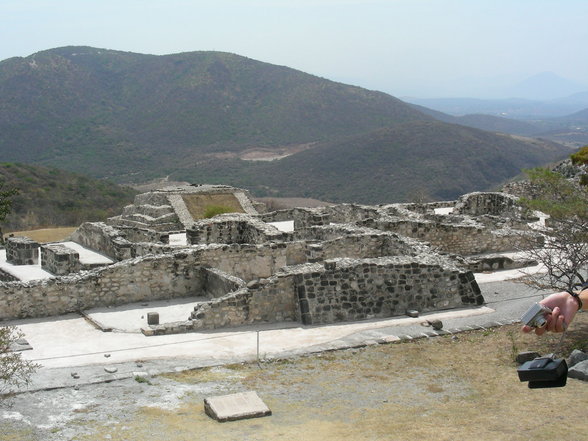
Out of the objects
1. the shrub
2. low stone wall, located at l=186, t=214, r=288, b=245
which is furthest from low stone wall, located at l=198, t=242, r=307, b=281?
the shrub

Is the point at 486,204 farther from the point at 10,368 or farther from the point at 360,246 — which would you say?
the point at 10,368

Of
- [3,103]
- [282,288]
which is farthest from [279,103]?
[282,288]

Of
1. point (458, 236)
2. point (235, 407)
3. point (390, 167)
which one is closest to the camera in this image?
point (235, 407)

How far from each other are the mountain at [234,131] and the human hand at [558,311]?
61391mm

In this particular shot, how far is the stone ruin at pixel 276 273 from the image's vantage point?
13.4m

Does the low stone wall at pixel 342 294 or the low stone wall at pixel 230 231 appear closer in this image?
the low stone wall at pixel 342 294

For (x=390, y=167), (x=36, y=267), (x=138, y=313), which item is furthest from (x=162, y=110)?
(x=138, y=313)

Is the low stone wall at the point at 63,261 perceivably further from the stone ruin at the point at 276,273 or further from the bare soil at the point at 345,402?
the bare soil at the point at 345,402

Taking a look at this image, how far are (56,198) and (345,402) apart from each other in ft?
154

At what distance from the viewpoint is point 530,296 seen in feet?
48.8

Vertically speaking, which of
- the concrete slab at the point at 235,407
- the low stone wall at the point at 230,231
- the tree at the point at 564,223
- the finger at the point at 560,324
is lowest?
the concrete slab at the point at 235,407

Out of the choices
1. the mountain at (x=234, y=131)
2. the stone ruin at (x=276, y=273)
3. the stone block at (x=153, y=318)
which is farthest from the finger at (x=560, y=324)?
the mountain at (x=234, y=131)

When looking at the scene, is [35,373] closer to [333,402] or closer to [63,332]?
[63,332]

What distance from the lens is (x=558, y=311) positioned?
4.31 metres
